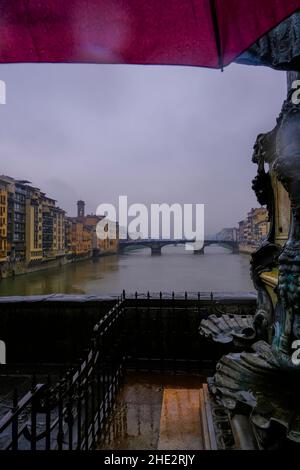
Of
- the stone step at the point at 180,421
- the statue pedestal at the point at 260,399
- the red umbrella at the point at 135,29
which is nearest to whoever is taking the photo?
the red umbrella at the point at 135,29

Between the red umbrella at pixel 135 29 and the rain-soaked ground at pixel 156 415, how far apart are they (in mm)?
2965

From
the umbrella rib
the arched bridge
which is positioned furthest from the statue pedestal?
the arched bridge

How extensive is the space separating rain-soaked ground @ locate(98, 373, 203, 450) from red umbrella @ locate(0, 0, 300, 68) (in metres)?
2.97

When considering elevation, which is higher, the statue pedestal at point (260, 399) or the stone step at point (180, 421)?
the statue pedestal at point (260, 399)

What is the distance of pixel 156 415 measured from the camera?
3025 millimetres

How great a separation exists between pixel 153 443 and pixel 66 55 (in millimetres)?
3080

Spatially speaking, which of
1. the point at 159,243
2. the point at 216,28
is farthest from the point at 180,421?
the point at 159,243

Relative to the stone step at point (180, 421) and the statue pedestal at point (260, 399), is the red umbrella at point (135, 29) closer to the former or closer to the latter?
the statue pedestal at point (260, 399)

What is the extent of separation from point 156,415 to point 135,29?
3.40 metres

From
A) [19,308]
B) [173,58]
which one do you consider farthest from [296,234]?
[19,308]

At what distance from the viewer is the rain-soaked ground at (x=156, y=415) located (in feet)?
8.38

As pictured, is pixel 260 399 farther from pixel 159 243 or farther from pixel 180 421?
pixel 159 243

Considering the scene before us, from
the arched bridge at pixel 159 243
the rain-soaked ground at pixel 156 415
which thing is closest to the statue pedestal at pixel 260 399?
the rain-soaked ground at pixel 156 415

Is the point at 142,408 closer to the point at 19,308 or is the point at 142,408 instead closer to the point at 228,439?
the point at 228,439
